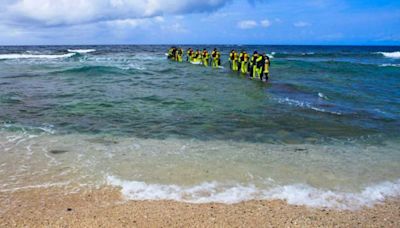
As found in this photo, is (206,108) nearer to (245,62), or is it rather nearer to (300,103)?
(300,103)

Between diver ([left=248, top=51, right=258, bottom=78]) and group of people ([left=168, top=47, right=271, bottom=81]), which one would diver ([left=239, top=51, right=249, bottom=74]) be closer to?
group of people ([left=168, top=47, right=271, bottom=81])

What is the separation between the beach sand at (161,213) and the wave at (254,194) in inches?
7.3

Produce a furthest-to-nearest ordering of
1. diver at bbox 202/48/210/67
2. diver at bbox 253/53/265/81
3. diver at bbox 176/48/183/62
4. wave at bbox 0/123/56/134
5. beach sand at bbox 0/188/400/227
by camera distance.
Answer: diver at bbox 176/48/183/62 < diver at bbox 202/48/210/67 < diver at bbox 253/53/265/81 < wave at bbox 0/123/56/134 < beach sand at bbox 0/188/400/227

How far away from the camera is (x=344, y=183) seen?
700 centimetres

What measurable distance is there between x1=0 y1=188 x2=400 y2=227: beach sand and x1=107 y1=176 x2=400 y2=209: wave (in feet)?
0.61

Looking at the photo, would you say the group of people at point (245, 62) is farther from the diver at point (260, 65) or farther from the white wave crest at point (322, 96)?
the white wave crest at point (322, 96)

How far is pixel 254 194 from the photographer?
641 centimetres

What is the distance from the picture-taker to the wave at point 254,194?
617cm

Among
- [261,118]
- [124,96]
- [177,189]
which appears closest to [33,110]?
[124,96]

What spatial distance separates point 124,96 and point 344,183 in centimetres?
1240

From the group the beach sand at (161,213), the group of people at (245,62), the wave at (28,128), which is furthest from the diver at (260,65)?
the beach sand at (161,213)

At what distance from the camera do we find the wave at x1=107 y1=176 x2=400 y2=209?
617 centimetres

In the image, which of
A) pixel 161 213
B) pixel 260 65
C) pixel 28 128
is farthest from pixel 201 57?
pixel 161 213

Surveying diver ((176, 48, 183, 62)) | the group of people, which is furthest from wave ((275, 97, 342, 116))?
diver ((176, 48, 183, 62))
